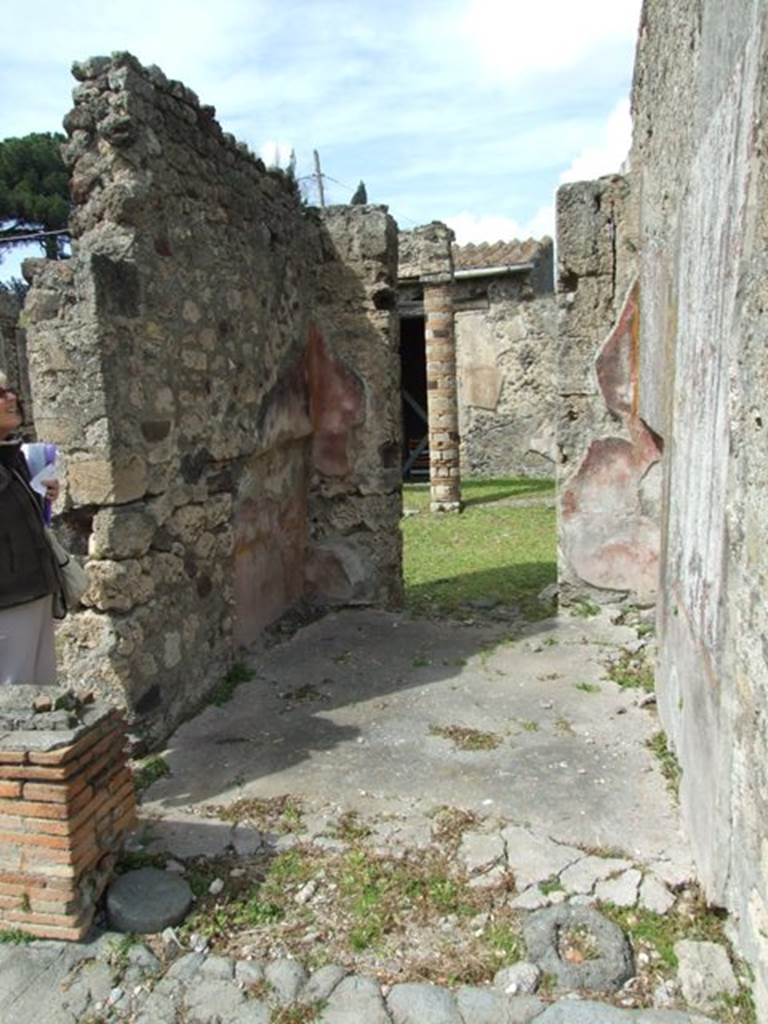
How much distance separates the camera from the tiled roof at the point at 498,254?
1284 cm

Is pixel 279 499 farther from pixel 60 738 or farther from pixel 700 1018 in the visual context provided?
pixel 700 1018

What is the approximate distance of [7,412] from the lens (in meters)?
2.84

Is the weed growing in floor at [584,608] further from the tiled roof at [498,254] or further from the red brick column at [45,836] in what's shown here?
the tiled roof at [498,254]

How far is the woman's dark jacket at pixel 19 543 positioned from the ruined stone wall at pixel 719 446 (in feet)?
7.21

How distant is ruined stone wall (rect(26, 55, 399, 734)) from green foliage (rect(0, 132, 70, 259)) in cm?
1622

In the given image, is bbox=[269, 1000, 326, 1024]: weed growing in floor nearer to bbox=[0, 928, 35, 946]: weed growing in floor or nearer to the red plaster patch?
bbox=[0, 928, 35, 946]: weed growing in floor

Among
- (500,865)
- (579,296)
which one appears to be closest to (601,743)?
(500,865)

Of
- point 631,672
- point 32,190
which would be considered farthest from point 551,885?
point 32,190

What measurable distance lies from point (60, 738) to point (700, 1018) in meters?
1.83

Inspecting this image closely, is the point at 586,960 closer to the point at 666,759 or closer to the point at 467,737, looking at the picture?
the point at 666,759

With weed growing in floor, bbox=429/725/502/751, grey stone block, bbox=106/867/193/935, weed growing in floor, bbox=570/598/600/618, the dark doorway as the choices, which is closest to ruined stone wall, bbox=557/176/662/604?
weed growing in floor, bbox=570/598/600/618

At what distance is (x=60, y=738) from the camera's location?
2410 millimetres

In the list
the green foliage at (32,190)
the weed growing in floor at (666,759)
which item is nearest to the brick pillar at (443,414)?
the weed growing in floor at (666,759)

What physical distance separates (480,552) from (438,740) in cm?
451
